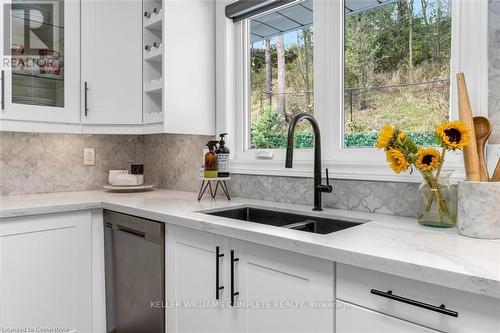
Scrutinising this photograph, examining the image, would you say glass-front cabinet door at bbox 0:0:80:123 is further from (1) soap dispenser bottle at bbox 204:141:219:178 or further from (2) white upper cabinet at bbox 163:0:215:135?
(1) soap dispenser bottle at bbox 204:141:219:178

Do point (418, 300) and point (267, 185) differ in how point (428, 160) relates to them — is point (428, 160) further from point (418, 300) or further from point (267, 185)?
point (267, 185)

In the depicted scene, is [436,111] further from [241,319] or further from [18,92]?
[18,92]

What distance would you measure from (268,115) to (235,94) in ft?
0.87

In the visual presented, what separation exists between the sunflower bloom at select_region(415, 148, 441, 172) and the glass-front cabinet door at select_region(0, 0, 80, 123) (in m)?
1.87

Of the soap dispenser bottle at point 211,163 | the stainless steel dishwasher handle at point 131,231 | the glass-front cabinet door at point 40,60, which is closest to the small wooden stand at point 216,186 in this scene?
the soap dispenser bottle at point 211,163

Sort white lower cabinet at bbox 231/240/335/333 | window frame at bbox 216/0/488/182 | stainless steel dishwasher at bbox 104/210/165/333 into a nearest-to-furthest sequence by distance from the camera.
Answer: white lower cabinet at bbox 231/240/335/333 < window frame at bbox 216/0/488/182 < stainless steel dishwasher at bbox 104/210/165/333

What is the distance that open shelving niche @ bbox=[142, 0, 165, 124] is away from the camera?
2111 mm

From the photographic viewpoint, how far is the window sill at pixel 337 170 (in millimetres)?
1420

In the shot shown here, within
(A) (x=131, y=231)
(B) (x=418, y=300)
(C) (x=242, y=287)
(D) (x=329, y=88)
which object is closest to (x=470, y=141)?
(B) (x=418, y=300)

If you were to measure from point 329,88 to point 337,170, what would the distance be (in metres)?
0.40

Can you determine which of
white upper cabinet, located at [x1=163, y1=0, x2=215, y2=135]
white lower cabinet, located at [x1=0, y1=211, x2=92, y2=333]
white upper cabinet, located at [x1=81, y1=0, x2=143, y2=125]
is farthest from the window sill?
white lower cabinet, located at [x1=0, y1=211, x2=92, y2=333]

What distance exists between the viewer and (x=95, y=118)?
217 cm

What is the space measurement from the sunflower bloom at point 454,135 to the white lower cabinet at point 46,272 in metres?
1.70

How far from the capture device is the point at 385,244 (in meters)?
1.00
